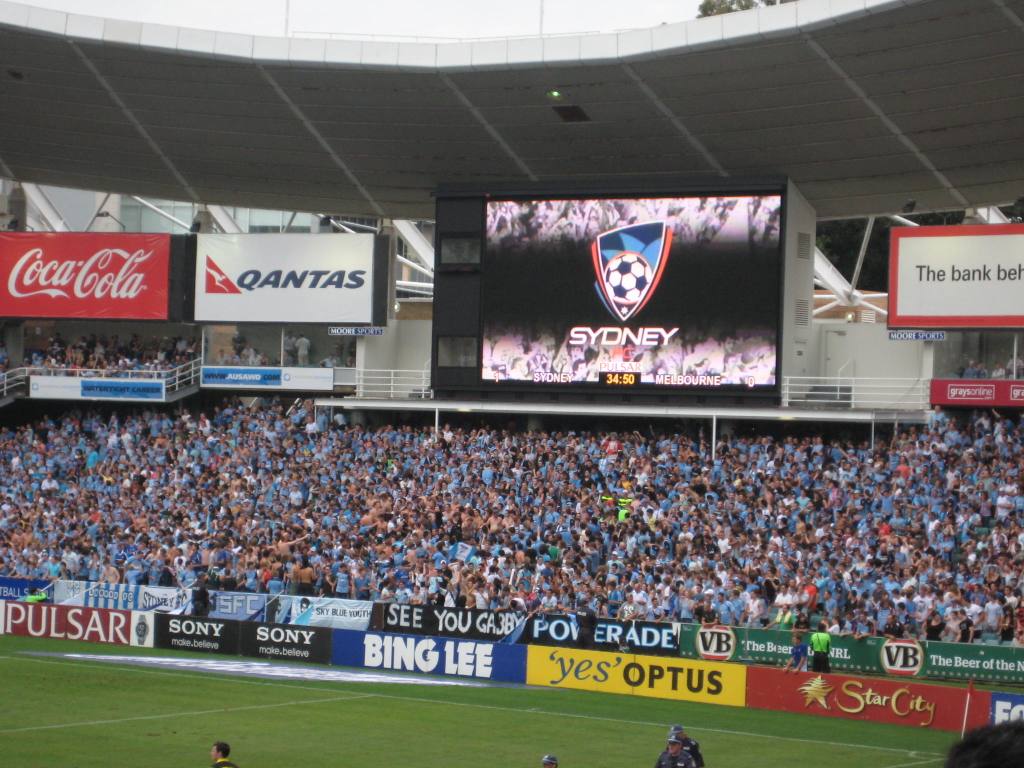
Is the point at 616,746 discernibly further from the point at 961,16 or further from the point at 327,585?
the point at 961,16

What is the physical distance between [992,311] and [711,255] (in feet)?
24.3

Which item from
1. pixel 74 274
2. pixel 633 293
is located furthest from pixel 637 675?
pixel 74 274

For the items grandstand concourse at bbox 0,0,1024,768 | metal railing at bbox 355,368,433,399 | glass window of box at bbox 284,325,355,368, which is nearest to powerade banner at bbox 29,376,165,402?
grandstand concourse at bbox 0,0,1024,768

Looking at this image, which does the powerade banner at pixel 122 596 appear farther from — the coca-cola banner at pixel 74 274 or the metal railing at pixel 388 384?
the coca-cola banner at pixel 74 274

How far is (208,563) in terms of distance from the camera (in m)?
35.4

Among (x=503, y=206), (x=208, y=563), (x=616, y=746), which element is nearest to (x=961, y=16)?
(x=503, y=206)

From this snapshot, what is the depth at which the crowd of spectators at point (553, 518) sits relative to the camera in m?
29.4

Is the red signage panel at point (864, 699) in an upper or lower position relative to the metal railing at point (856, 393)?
lower

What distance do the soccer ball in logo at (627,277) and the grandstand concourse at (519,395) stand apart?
0.11 m

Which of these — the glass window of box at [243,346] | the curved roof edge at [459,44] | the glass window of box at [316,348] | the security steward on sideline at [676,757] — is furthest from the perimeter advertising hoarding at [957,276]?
the security steward on sideline at [676,757]

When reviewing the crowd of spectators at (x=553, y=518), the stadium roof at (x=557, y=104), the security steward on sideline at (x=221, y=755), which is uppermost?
the stadium roof at (x=557, y=104)

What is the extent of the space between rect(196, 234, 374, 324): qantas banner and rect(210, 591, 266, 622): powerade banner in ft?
44.4

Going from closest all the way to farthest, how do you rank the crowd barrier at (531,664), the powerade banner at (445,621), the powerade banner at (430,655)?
the crowd barrier at (531,664) < the powerade banner at (430,655) < the powerade banner at (445,621)

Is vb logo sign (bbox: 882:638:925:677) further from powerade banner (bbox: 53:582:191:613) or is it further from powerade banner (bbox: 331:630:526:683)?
powerade banner (bbox: 53:582:191:613)
